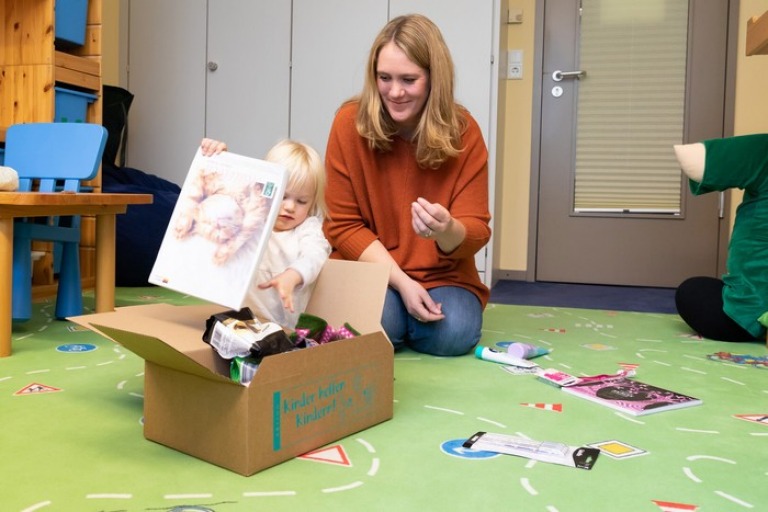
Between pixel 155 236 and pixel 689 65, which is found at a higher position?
pixel 689 65

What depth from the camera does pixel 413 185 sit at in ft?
6.21

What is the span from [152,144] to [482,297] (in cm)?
210

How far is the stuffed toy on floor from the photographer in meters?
2.17

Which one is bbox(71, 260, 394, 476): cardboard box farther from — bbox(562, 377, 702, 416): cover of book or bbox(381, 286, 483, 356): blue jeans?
bbox(381, 286, 483, 356): blue jeans

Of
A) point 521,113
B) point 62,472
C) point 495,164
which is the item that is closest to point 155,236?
point 495,164

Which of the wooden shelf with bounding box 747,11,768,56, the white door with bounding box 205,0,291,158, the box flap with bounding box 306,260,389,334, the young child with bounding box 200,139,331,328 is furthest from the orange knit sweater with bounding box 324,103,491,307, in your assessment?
the white door with bounding box 205,0,291,158

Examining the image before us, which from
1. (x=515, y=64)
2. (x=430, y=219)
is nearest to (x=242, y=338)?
(x=430, y=219)

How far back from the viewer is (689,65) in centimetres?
341

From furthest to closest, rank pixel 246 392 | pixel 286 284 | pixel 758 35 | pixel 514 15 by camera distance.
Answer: pixel 514 15
pixel 758 35
pixel 286 284
pixel 246 392

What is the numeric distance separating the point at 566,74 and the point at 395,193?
1945mm

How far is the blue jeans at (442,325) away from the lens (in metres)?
1.85

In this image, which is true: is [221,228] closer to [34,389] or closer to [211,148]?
[211,148]

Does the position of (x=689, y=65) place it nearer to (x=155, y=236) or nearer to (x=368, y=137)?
(x=368, y=137)

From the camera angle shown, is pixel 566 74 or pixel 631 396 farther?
pixel 566 74
